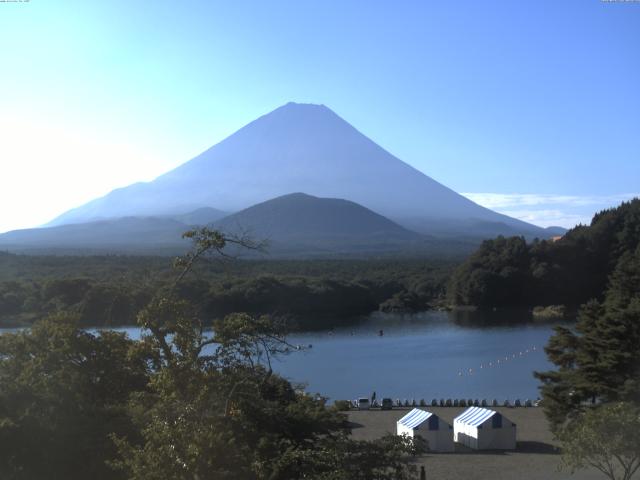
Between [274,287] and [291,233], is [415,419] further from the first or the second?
[291,233]

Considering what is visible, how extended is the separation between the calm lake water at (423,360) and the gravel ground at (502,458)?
1594 millimetres

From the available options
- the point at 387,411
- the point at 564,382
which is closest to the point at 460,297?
the point at 387,411

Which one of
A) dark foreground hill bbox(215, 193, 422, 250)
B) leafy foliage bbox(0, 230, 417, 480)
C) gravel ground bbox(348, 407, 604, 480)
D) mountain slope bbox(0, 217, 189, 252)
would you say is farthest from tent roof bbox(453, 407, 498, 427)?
dark foreground hill bbox(215, 193, 422, 250)

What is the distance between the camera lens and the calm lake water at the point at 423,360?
14281 millimetres

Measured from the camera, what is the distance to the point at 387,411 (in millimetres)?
11586

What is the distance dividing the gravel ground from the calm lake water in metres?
1.59

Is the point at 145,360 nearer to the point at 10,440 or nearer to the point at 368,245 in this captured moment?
the point at 10,440

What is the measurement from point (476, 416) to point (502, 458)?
842mm

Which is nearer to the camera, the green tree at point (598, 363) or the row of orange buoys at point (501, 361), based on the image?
the green tree at point (598, 363)

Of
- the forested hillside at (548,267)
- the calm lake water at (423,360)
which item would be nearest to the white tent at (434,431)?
the calm lake water at (423,360)

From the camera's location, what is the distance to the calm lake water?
14281 mm

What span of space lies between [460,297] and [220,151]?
62.1 m

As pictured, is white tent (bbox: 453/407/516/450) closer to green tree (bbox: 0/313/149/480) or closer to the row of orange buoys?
green tree (bbox: 0/313/149/480)

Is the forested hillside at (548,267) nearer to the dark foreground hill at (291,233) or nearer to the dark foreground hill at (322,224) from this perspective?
the dark foreground hill at (291,233)
